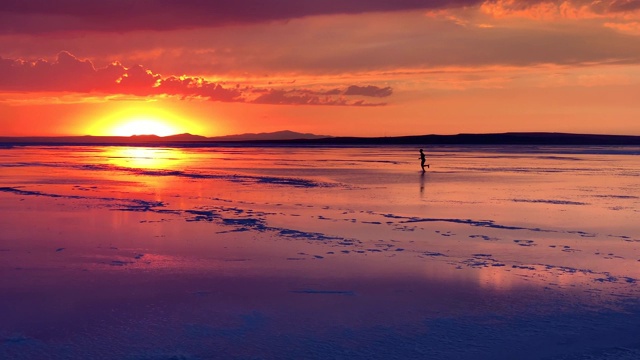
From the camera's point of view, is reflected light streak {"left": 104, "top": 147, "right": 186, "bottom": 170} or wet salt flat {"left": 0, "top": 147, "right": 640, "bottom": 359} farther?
reflected light streak {"left": 104, "top": 147, "right": 186, "bottom": 170}

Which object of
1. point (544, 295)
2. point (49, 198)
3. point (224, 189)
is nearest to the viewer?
point (544, 295)

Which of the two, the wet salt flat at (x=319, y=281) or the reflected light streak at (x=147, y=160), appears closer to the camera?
the wet salt flat at (x=319, y=281)

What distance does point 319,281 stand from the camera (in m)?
8.26

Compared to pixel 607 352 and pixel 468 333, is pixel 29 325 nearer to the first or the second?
pixel 468 333

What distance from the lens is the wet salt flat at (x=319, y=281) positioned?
5.98m

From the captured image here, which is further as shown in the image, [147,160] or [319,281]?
[147,160]

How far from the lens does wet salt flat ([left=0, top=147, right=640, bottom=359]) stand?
5.98 metres

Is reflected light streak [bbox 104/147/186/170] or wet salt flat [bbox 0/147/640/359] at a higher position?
wet salt flat [bbox 0/147/640/359]

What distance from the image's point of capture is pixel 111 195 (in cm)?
1925

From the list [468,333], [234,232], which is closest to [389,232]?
[234,232]

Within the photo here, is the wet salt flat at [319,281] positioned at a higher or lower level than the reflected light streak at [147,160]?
higher

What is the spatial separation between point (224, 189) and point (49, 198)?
17.7 feet

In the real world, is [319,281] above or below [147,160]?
above

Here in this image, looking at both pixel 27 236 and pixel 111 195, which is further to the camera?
pixel 111 195
